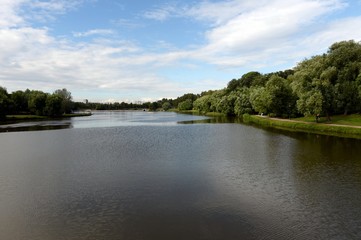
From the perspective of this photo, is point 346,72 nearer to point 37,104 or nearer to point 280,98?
point 280,98

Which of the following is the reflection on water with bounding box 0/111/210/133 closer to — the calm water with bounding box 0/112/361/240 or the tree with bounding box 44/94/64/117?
the tree with bounding box 44/94/64/117

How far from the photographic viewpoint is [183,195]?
1608 centimetres

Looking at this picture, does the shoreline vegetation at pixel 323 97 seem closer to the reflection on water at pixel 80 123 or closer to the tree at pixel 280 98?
the tree at pixel 280 98

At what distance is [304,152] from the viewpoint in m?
28.2

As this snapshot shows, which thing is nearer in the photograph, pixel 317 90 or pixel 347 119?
pixel 347 119

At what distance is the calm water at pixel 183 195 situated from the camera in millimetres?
11891

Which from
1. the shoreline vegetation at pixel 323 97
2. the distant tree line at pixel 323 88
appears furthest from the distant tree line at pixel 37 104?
the distant tree line at pixel 323 88

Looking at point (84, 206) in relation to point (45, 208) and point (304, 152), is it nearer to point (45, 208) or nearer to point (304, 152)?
point (45, 208)

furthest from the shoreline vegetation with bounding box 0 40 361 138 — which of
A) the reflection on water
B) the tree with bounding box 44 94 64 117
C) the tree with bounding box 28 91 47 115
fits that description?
the tree with bounding box 28 91 47 115

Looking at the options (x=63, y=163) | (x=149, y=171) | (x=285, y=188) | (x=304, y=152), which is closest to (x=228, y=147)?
(x=304, y=152)

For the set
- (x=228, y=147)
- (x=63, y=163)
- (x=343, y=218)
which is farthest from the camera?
(x=228, y=147)

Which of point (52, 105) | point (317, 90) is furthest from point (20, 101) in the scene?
point (317, 90)

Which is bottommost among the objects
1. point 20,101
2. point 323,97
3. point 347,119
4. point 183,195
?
point 183,195

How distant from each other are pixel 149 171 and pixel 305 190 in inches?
417
